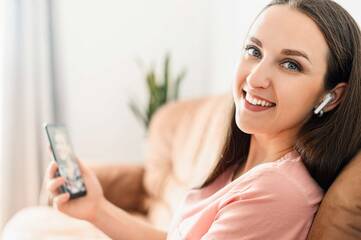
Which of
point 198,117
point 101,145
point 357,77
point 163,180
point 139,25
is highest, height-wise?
point 357,77

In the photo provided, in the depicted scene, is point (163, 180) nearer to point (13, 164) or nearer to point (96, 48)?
point (13, 164)

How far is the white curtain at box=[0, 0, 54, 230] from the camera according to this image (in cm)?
249

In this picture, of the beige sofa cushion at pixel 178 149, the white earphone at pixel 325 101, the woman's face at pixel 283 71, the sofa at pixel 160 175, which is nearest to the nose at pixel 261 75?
the woman's face at pixel 283 71

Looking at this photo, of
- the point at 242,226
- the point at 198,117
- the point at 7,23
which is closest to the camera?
the point at 242,226

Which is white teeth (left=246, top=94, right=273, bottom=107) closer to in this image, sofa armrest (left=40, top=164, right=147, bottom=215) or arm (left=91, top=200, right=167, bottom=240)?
arm (left=91, top=200, right=167, bottom=240)

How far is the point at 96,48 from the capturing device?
2906 mm

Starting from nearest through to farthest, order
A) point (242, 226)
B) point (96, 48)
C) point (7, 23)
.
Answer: point (242, 226), point (7, 23), point (96, 48)

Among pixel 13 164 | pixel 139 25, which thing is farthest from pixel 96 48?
pixel 13 164

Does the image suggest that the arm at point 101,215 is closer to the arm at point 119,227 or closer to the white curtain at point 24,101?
the arm at point 119,227

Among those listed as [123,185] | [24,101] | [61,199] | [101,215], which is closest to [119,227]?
[101,215]

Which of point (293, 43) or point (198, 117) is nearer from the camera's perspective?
point (293, 43)

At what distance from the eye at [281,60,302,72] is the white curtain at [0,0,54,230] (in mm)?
1821

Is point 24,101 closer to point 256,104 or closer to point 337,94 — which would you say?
point 256,104

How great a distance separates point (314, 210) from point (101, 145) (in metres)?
2.17
